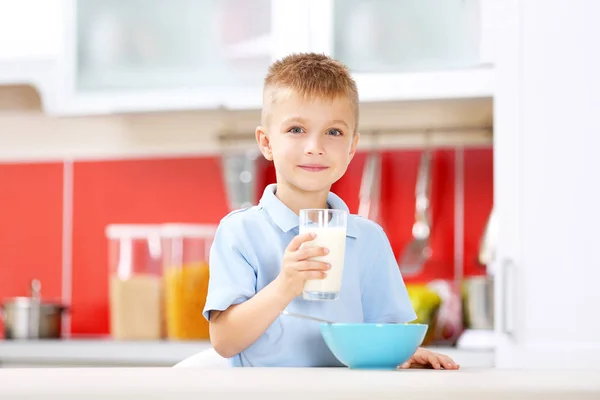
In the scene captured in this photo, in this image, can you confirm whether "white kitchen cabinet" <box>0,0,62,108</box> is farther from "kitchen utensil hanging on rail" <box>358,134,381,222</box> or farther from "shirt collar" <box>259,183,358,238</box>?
"shirt collar" <box>259,183,358,238</box>

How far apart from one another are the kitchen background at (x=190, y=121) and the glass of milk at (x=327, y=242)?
149cm

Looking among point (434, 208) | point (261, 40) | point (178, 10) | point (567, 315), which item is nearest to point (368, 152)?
point (434, 208)

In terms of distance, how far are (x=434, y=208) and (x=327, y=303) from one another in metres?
1.63

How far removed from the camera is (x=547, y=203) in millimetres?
2262

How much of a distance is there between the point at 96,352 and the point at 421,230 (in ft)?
3.26

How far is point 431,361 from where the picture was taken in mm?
1200

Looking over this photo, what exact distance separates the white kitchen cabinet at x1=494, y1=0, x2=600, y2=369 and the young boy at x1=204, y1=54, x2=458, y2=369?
94 centimetres

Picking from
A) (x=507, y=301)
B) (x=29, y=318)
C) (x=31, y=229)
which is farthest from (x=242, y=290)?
(x=31, y=229)

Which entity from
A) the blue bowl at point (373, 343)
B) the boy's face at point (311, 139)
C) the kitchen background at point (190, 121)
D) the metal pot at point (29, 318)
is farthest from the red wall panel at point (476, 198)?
the blue bowl at point (373, 343)

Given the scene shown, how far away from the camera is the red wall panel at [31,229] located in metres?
3.15

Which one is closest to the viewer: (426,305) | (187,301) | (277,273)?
(277,273)

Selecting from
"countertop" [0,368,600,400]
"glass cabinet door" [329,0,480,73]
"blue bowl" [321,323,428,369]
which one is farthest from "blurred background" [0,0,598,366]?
"countertop" [0,368,600,400]

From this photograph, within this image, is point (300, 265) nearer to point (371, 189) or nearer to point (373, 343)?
point (373, 343)

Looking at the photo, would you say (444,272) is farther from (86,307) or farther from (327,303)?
(327,303)
